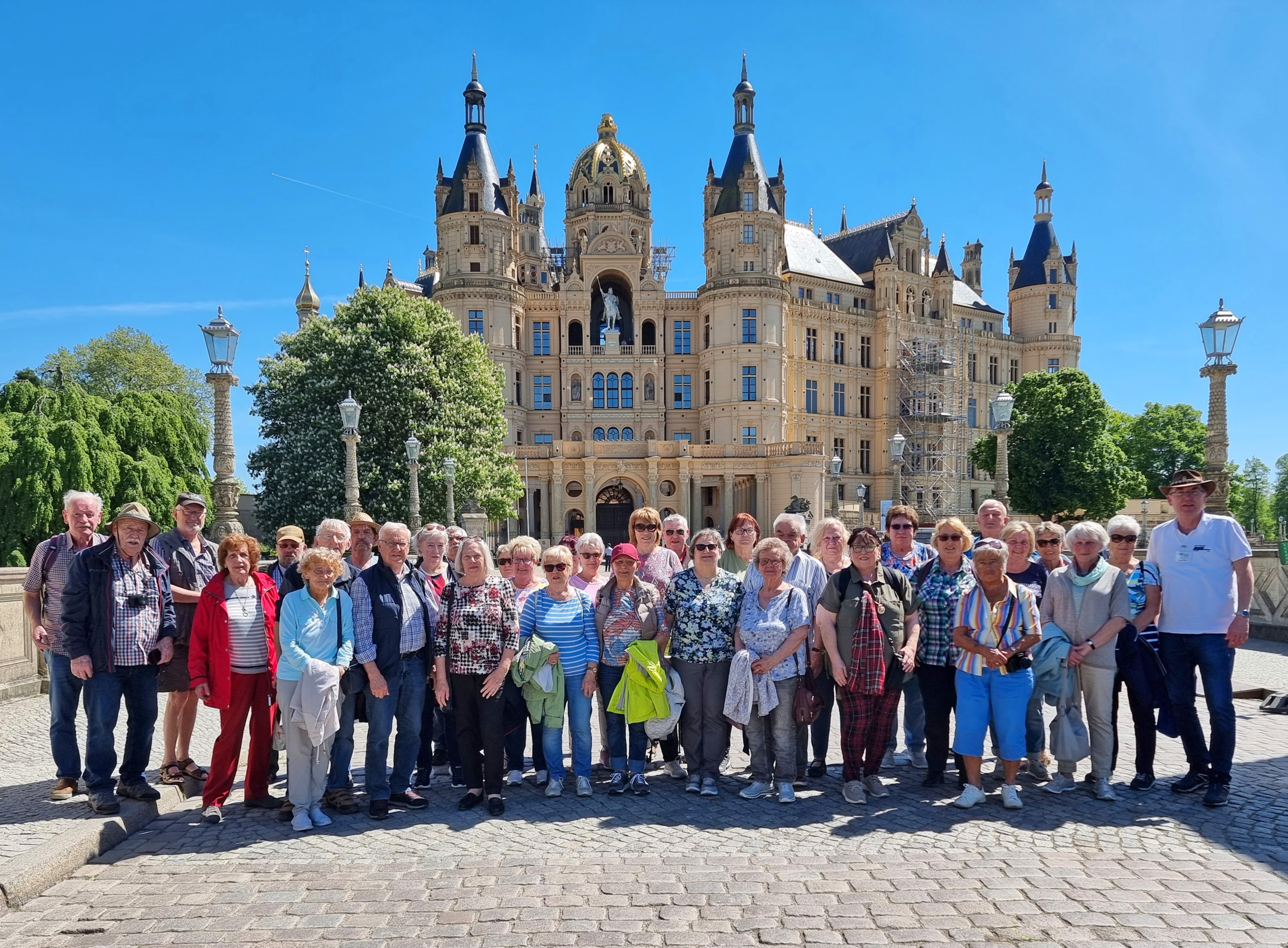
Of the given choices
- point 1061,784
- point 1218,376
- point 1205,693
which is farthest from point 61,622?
point 1218,376

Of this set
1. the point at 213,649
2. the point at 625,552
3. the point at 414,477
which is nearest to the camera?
the point at 213,649

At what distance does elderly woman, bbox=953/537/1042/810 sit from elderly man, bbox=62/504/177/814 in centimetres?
639

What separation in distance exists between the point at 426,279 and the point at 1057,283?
53224 millimetres

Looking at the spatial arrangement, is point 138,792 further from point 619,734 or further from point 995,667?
point 995,667

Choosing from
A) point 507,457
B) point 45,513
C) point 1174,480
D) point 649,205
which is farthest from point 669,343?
point 1174,480

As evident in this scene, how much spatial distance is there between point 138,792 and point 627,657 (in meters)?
3.93

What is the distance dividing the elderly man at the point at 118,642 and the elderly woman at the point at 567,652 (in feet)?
9.64

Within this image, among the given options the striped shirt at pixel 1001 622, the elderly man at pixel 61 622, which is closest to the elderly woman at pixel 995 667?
the striped shirt at pixel 1001 622

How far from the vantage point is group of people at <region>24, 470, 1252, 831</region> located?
20.6 ft

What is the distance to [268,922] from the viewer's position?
181 inches

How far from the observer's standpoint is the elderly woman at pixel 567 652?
6.79m

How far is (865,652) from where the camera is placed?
649 centimetres

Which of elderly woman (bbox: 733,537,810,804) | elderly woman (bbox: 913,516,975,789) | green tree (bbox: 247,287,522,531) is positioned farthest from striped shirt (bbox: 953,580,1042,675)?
green tree (bbox: 247,287,522,531)

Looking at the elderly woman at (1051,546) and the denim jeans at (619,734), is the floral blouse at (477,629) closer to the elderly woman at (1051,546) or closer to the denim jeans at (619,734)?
the denim jeans at (619,734)
